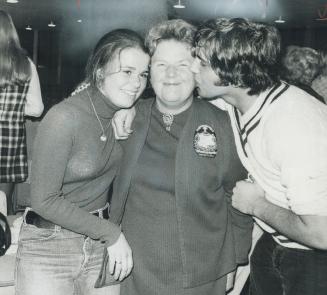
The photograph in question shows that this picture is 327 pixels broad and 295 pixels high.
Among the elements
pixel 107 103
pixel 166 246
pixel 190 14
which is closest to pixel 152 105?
pixel 107 103

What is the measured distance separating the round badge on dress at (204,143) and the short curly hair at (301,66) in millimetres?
1780

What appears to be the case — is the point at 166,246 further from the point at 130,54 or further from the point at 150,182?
the point at 130,54

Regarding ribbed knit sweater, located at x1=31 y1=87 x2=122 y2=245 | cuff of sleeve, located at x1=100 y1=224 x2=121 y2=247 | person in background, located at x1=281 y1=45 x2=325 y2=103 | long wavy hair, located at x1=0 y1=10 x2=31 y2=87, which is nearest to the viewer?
ribbed knit sweater, located at x1=31 y1=87 x2=122 y2=245

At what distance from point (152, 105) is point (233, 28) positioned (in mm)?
510

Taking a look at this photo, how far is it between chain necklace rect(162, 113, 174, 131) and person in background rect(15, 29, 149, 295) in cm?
18

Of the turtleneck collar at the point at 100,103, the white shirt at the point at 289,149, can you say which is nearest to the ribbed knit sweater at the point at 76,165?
the turtleneck collar at the point at 100,103

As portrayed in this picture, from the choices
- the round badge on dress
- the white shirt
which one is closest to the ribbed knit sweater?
the round badge on dress

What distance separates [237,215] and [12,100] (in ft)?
5.90

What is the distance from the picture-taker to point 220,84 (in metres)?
1.91

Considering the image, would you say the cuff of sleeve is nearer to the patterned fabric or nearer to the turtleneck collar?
the turtleneck collar

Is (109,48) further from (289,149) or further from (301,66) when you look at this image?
(301,66)

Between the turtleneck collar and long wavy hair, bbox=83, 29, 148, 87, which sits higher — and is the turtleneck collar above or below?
below

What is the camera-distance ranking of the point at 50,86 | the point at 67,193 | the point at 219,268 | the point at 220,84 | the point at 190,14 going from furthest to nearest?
the point at 50,86
the point at 190,14
the point at 219,268
the point at 220,84
the point at 67,193

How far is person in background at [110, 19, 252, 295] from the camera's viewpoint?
195 cm
